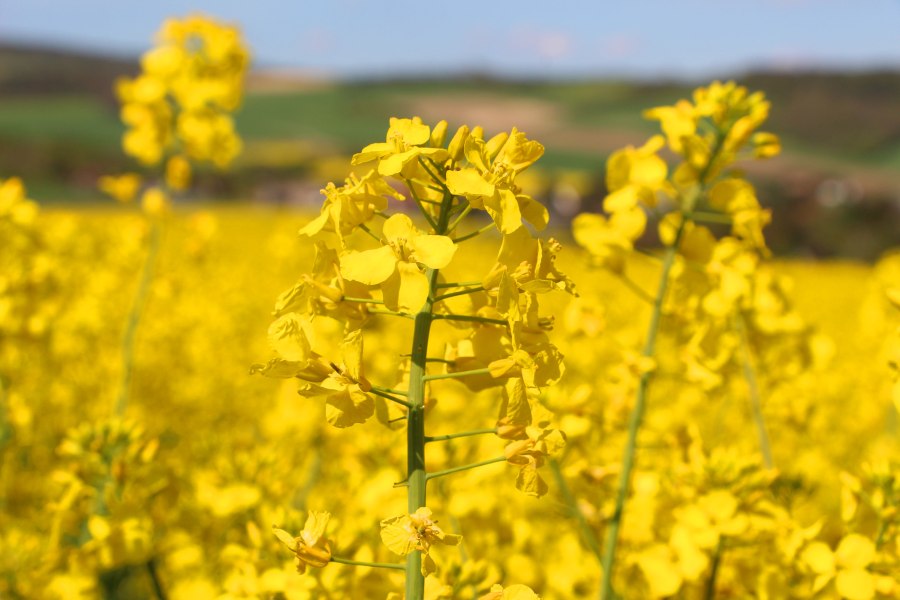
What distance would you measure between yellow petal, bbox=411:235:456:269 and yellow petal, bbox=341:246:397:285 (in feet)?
0.16

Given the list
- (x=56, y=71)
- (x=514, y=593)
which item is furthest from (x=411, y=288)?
(x=56, y=71)

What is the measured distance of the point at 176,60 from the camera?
3.86 m

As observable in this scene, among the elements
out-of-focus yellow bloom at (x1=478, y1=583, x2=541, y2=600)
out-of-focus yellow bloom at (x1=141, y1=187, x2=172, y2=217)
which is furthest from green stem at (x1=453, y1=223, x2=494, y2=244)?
out-of-focus yellow bloom at (x1=141, y1=187, x2=172, y2=217)

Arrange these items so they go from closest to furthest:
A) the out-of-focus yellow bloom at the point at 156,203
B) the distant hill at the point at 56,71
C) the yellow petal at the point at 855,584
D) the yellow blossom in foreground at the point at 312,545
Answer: the yellow blossom in foreground at the point at 312,545
the yellow petal at the point at 855,584
the out-of-focus yellow bloom at the point at 156,203
the distant hill at the point at 56,71

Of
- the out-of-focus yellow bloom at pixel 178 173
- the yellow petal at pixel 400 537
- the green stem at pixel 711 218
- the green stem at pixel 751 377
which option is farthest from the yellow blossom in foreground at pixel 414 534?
the out-of-focus yellow bloom at pixel 178 173

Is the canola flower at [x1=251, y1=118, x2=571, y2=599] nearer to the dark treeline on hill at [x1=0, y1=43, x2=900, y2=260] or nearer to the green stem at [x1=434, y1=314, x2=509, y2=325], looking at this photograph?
the green stem at [x1=434, y1=314, x2=509, y2=325]

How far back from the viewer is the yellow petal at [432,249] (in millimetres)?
1177

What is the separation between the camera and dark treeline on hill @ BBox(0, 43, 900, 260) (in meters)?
27.3

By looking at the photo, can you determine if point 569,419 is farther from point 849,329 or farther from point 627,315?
point 849,329

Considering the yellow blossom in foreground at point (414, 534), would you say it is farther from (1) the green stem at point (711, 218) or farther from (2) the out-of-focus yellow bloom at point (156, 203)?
(2) the out-of-focus yellow bloom at point (156, 203)

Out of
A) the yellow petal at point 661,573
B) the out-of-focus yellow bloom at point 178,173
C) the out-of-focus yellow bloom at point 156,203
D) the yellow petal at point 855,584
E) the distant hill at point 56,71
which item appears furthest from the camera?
the distant hill at point 56,71

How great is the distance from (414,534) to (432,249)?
386mm

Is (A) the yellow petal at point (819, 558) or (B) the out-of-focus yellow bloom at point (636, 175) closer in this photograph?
(A) the yellow petal at point (819, 558)

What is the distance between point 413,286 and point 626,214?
1.06m
